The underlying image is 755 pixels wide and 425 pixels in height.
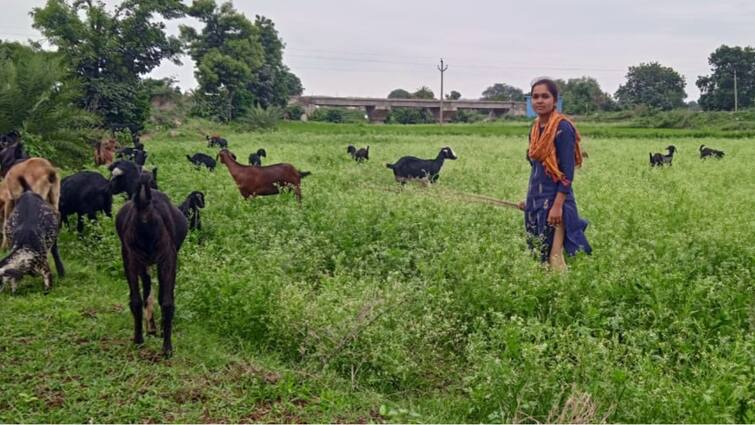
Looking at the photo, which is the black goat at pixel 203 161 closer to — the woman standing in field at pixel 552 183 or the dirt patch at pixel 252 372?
the woman standing in field at pixel 552 183

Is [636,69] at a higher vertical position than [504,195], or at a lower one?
higher

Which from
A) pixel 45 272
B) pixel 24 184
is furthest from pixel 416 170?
pixel 45 272

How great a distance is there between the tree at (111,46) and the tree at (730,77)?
161ft

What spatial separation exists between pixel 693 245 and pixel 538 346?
3918mm

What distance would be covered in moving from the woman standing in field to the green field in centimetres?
26

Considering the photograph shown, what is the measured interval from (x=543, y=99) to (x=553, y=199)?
39.3 inches

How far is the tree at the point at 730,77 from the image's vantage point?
6050 centimetres

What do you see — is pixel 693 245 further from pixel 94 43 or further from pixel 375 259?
pixel 94 43

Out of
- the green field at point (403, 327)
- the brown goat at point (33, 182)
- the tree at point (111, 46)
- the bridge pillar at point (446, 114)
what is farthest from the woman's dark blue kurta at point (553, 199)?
the bridge pillar at point (446, 114)

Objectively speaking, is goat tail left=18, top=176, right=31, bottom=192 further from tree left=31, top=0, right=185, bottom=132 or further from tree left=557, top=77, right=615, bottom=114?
tree left=557, top=77, right=615, bottom=114

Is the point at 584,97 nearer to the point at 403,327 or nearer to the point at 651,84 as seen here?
the point at 651,84


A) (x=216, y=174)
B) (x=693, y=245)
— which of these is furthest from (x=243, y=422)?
(x=216, y=174)

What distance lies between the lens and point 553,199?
6.74 meters

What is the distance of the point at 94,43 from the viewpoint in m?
32.1
